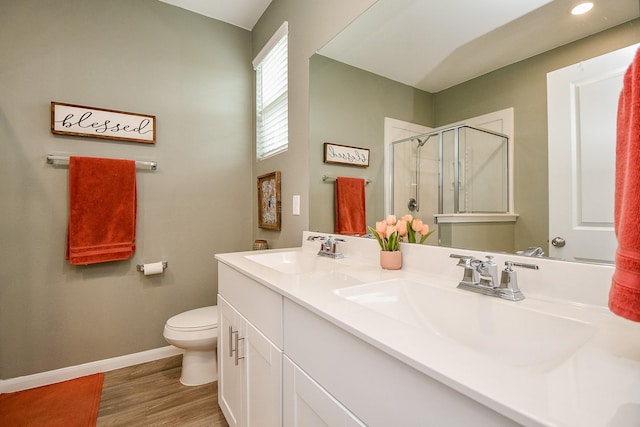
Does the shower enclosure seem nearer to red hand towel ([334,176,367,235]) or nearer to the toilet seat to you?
red hand towel ([334,176,367,235])

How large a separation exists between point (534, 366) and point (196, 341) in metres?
1.69

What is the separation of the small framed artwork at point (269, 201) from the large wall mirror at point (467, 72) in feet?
2.01

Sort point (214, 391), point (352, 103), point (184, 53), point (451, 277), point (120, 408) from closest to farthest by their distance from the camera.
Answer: point (451, 277) → point (352, 103) → point (120, 408) → point (214, 391) → point (184, 53)

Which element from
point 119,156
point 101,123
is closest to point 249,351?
point 119,156

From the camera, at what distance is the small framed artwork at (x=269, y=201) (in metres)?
2.09

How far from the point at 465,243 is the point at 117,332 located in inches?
89.4

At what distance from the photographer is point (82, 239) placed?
6.12 ft

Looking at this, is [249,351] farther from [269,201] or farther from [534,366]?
[269,201]

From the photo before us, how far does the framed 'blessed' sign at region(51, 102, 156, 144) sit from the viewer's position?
1857 millimetres

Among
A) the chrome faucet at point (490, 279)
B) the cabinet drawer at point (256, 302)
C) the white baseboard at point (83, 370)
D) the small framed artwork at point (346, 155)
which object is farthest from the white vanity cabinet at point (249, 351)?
the white baseboard at point (83, 370)

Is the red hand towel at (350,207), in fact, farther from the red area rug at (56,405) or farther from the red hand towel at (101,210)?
the red area rug at (56,405)

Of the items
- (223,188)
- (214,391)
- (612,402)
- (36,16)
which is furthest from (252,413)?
(36,16)

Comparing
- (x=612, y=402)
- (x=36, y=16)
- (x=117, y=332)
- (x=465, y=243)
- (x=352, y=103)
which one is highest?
(x=36, y=16)

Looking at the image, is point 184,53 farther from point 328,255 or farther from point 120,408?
point 120,408
